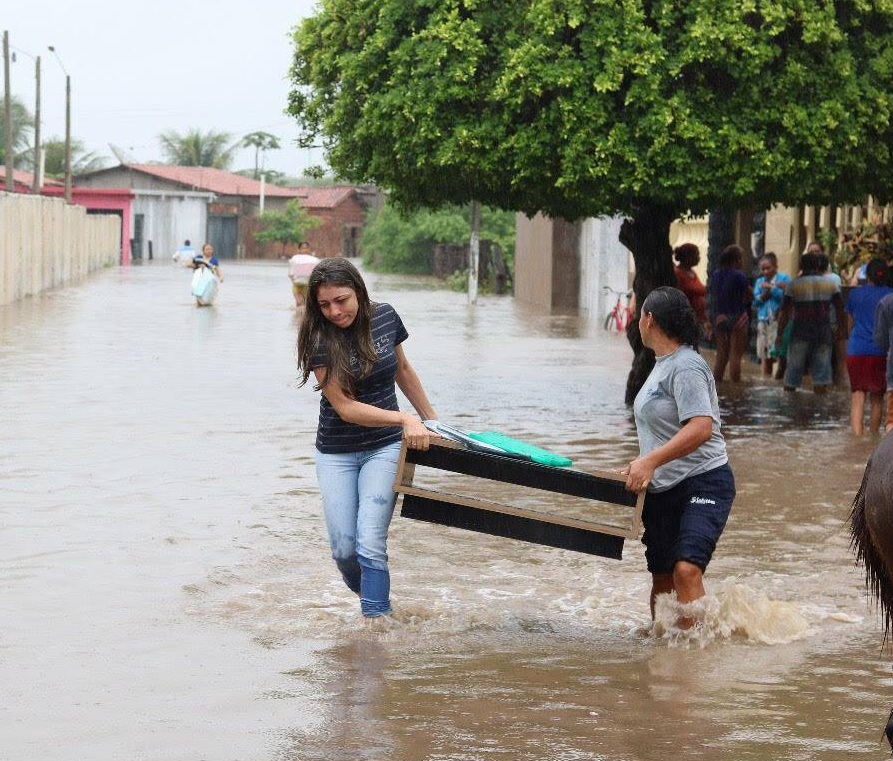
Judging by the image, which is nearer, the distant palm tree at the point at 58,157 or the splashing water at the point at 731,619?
the splashing water at the point at 731,619

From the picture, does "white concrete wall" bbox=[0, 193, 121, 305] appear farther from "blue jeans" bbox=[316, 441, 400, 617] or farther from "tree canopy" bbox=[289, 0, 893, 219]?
"blue jeans" bbox=[316, 441, 400, 617]

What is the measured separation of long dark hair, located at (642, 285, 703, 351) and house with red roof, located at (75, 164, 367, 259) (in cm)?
7264

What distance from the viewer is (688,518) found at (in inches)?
255

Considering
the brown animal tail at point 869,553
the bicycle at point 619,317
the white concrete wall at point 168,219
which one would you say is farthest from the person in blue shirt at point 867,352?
the white concrete wall at point 168,219

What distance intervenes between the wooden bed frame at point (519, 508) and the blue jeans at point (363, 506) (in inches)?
3.3

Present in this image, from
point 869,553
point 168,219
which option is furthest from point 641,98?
point 168,219

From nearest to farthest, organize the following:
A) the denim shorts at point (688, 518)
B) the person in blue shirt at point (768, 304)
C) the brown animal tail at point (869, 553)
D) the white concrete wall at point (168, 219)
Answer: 1. the brown animal tail at point (869, 553)
2. the denim shorts at point (688, 518)
3. the person in blue shirt at point (768, 304)
4. the white concrete wall at point (168, 219)

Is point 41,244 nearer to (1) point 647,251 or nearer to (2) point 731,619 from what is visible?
(1) point 647,251

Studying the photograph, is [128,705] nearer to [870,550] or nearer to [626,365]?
[870,550]

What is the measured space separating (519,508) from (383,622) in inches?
30.2

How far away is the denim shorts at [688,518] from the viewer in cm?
643

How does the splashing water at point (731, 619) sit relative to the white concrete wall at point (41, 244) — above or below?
below

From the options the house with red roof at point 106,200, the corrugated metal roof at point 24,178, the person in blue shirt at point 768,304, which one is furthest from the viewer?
the corrugated metal roof at point 24,178

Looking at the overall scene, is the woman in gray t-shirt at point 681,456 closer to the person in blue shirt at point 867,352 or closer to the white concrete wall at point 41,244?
the person in blue shirt at point 867,352
